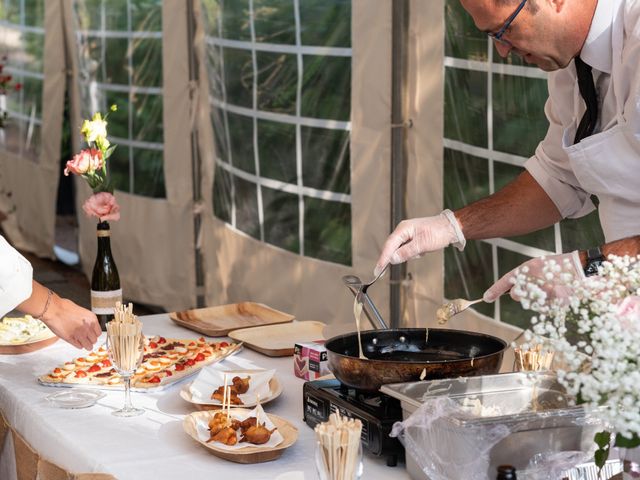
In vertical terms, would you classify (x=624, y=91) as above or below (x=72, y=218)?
above

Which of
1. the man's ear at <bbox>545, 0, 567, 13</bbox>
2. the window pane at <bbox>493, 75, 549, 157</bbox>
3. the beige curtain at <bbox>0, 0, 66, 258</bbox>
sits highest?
the man's ear at <bbox>545, 0, 567, 13</bbox>

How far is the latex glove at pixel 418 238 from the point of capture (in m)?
2.12

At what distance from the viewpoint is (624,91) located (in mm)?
1946

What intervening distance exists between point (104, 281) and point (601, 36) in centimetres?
140

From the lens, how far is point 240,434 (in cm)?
182

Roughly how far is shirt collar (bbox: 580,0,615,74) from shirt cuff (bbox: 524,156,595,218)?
36cm

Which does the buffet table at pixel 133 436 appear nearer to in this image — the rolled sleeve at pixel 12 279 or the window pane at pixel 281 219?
the rolled sleeve at pixel 12 279

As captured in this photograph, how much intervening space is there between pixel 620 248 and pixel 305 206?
2770mm

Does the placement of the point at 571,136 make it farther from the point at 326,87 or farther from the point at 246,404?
the point at 326,87

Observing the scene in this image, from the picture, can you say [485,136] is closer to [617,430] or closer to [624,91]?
[624,91]

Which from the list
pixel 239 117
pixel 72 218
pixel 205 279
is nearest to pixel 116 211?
pixel 239 117

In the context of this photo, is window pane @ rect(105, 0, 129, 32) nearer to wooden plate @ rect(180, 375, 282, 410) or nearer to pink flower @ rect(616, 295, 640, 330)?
wooden plate @ rect(180, 375, 282, 410)

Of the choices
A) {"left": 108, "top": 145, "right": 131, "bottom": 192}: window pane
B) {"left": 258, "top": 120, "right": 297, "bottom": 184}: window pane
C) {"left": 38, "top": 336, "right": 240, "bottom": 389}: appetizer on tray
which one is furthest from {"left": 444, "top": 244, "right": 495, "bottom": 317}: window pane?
{"left": 108, "top": 145, "right": 131, "bottom": 192}: window pane

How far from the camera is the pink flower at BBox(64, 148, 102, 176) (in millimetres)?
2660
